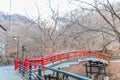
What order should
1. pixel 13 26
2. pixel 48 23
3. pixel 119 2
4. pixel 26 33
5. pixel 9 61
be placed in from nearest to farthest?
pixel 119 2 < pixel 48 23 < pixel 9 61 < pixel 26 33 < pixel 13 26

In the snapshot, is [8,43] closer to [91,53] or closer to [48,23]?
[48,23]

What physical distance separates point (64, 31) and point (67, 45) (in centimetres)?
462

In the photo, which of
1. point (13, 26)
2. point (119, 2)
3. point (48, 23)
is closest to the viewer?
point (119, 2)

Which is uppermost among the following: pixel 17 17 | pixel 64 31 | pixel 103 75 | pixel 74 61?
pixel 17 17

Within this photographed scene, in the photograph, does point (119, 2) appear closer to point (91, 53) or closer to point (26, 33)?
point (91, 53)

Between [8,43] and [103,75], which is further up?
[8,43]

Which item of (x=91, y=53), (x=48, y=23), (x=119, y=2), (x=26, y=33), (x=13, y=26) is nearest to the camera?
(x=119, y=2)

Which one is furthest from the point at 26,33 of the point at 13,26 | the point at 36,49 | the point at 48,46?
the point at 13,26

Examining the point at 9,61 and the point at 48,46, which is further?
the point at 9,61

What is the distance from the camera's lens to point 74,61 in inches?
869

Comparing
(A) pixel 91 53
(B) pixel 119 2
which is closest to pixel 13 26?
(A) pixel 91 53

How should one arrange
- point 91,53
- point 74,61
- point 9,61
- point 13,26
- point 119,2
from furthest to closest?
point 13,26 < point 9,61 < point 91,53 < point 74,61 < point 119,2

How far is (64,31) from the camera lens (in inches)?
1324

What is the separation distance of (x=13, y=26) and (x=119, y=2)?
4224 cm
